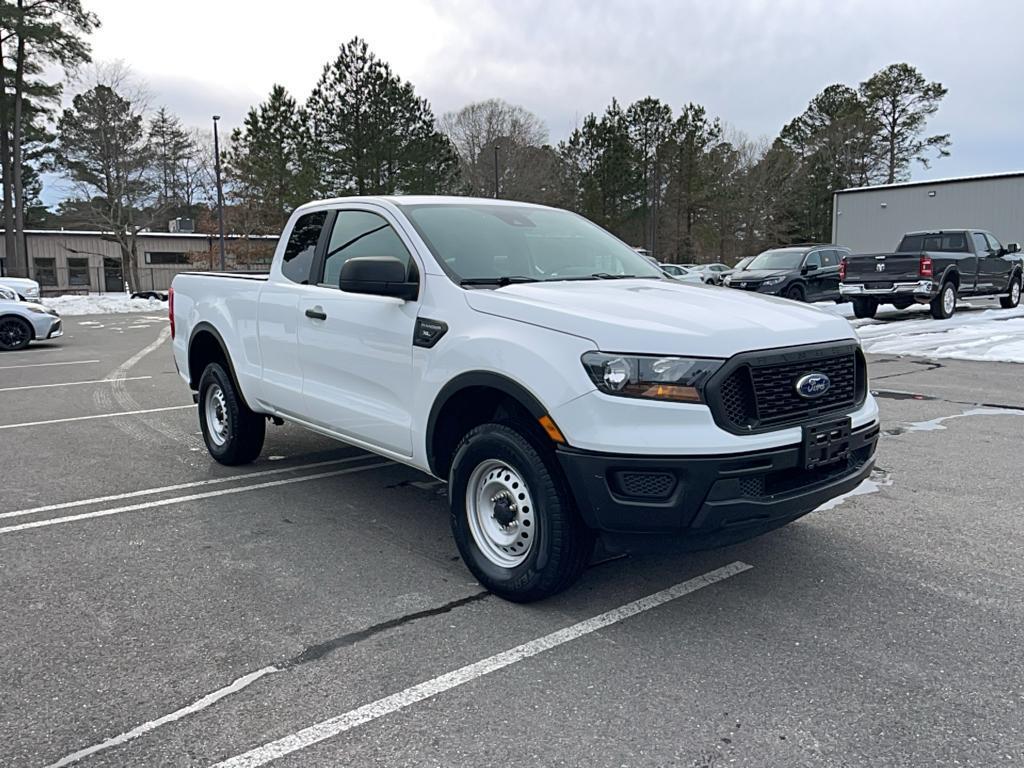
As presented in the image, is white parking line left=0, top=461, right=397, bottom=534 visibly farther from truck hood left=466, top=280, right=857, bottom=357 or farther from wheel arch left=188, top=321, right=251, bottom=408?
truck hood left=466, top=280, right=857, bottom=357

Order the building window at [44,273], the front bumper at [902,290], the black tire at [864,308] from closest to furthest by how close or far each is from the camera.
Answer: the front bumper at [902,290], the black tire at [864,308], the building window at [44,273]

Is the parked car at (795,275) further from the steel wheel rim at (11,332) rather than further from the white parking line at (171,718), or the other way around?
the white parking line at (171,718)

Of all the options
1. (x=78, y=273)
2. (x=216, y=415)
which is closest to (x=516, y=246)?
(x=216, y=415)

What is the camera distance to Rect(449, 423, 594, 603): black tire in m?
3.43

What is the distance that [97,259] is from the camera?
2009 inches

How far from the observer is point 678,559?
432 cm

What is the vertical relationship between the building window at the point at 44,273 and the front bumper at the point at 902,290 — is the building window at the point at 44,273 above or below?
above

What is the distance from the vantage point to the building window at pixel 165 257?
52.8 m

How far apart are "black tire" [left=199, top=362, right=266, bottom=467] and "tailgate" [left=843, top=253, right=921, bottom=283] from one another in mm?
15072

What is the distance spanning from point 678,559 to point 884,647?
1.21 metres

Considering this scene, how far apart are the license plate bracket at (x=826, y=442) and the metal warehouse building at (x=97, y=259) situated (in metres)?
46.7

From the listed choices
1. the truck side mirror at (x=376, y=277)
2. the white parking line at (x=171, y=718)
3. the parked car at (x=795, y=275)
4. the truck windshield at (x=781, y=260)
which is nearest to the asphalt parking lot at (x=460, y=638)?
the white parking line at (x=171, y=718)

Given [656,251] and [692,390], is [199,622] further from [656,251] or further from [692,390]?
[656,251]

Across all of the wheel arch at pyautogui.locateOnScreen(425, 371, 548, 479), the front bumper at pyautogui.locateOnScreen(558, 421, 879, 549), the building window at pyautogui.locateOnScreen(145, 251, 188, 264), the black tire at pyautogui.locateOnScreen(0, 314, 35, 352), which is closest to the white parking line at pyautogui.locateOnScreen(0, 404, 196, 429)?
the wheel arch at pyautogui.locateOnScreen(425, 371, 548, 479)
